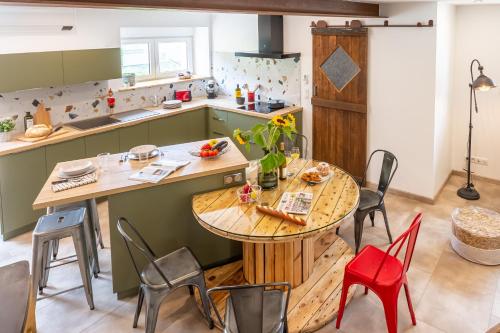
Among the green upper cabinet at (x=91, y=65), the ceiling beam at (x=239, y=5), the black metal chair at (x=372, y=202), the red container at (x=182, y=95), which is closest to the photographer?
the ceiling beam at (x=239, y=5)

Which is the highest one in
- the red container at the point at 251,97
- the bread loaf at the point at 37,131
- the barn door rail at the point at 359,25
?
the barn door rail at the point at 359,25

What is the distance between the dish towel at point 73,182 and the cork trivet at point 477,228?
3127 mm

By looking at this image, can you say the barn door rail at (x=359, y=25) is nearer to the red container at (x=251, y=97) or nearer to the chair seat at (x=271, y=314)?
the red container at (x=251, y=97)

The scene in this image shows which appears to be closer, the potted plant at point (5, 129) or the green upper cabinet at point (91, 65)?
the potted plant at point (5, 129)

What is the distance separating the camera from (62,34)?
4789 millimetres

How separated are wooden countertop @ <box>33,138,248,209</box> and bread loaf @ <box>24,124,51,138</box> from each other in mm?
1290

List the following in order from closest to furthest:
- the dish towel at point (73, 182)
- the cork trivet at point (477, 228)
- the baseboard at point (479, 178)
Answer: the dish towel at point (73, 182) → the cork trivet at point (477, 228) → the baseboard at point (479, 178)

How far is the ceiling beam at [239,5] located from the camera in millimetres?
1838

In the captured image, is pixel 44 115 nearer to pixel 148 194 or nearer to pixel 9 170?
pixel 9 170

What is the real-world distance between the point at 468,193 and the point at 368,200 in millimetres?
1859

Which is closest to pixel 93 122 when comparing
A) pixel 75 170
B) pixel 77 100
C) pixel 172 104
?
pixel 77 100

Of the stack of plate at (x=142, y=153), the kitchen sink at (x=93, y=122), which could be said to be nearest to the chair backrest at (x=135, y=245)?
the stack of plate at (x=142, y=153)

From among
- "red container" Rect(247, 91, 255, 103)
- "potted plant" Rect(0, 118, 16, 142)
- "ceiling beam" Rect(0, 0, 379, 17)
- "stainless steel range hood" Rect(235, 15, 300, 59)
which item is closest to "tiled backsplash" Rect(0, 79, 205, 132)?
"potted plant" Rect(0, 118, 16, 142)

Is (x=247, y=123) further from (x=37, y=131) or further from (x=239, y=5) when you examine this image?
(x=239, y=5)
